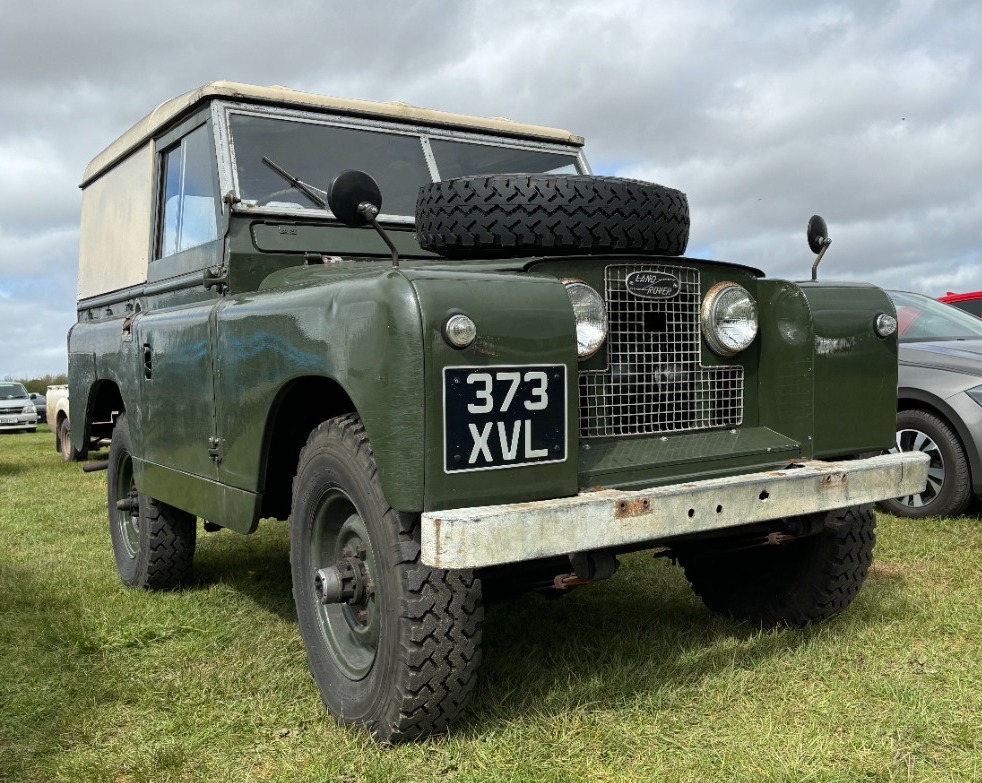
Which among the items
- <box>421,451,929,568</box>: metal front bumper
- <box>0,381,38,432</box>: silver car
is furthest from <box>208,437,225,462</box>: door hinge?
<box>0,381,38,432</box>: silver car

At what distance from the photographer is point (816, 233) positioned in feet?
12.7

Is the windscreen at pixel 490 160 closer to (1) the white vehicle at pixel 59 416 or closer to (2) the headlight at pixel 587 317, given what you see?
(2) the headlight at pixel 587 317

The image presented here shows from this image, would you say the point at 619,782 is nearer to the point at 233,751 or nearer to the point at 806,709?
the point at 806,709

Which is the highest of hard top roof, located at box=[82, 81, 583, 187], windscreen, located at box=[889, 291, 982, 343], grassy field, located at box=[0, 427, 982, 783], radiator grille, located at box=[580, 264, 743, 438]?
hard top roof, located at box=[82, 81, 583, 187]

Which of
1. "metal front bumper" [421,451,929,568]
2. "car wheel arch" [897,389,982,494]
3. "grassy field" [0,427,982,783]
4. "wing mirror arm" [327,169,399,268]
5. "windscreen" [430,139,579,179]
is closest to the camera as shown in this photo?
"metal front bumper" [421,451,929,568]

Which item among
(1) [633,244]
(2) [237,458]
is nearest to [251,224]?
(2) [237,458]

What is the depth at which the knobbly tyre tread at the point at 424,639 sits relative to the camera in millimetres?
2600

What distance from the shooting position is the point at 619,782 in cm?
259

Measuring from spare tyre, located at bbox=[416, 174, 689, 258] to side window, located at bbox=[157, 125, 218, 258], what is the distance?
1.34 meters

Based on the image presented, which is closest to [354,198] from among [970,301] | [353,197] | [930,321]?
[353,197]

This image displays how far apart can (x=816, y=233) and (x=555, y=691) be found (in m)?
2.09

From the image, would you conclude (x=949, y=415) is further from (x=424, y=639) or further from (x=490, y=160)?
(x=424, y=639)

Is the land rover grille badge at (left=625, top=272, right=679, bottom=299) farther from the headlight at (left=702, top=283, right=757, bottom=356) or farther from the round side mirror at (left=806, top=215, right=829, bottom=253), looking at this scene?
the round side mirror at (left=806, top=215, right=829, bottom=253)

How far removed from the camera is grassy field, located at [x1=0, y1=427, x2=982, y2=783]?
8.91 ft
